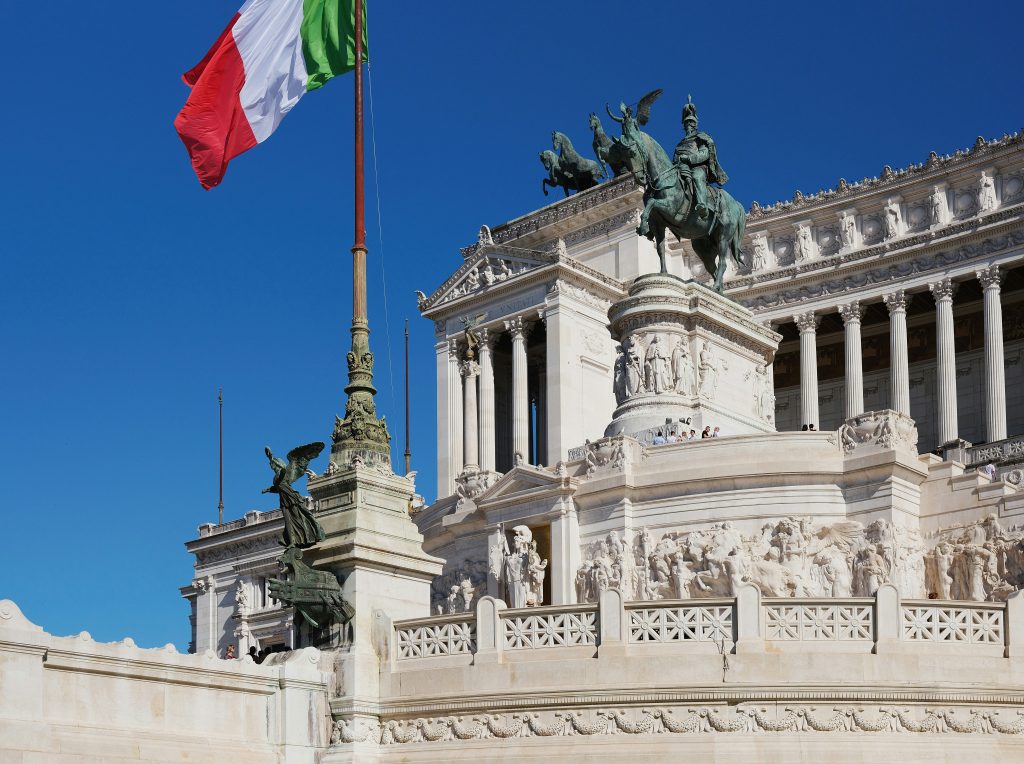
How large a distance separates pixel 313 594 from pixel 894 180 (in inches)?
2341

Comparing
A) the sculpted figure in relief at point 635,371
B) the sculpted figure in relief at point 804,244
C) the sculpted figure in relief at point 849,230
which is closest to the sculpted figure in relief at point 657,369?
the sculpted figure in relief at point 635,371

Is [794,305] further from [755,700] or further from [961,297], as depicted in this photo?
[755,700]

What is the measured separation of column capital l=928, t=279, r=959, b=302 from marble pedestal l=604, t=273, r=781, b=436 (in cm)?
2732

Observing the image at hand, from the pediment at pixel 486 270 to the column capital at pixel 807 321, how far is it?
12.6m

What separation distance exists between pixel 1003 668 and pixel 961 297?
61.9 metres

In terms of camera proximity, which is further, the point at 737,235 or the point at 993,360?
the point at 993,360

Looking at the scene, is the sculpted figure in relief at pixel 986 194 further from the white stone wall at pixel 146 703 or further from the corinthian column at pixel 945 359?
the white stone wall at pixel 146 703

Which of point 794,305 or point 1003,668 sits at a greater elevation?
point 794,305

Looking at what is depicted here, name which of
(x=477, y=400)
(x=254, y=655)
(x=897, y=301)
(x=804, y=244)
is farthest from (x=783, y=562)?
(x=804, y=244)

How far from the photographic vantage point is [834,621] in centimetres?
2362

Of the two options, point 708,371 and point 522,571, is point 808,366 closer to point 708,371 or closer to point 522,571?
point 708,371

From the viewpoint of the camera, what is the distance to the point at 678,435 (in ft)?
151

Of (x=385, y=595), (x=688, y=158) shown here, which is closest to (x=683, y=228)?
(x=688, y=158)

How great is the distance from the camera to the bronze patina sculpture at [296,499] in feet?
88.3
